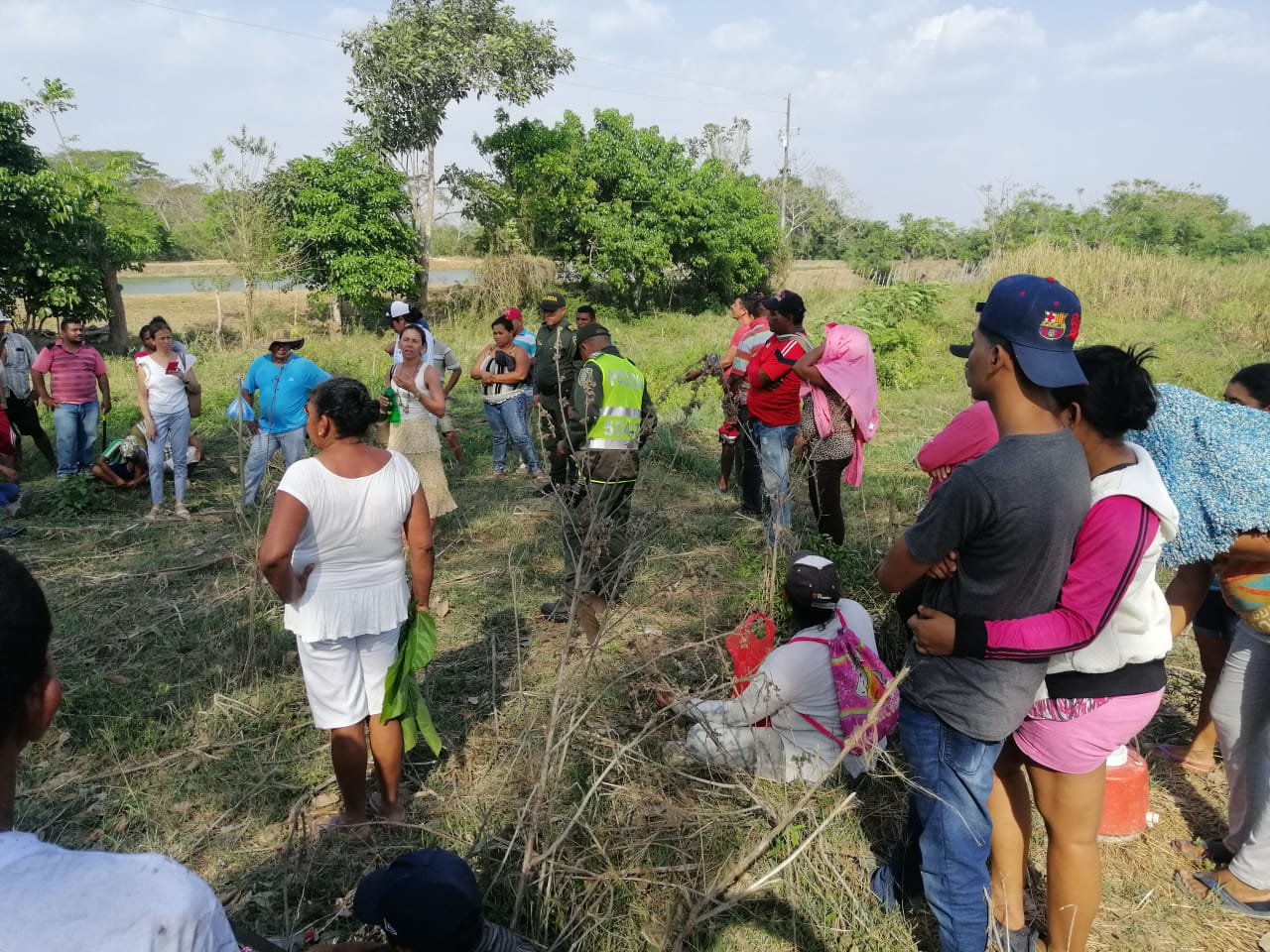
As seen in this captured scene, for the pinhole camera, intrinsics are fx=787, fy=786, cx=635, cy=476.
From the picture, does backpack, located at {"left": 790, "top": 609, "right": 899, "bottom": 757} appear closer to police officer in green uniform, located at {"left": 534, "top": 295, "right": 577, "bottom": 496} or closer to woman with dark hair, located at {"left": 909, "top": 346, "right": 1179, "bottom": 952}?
woman with dark hair, located at {"left": 909, "top": 346, "right": 1179, "bottom": 952}

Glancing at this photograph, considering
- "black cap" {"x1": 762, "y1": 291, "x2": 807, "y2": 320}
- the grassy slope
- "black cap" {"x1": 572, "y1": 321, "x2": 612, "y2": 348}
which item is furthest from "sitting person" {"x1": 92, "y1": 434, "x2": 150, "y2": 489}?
"black cap" {"x1": 762, "y1": 291, "x2": 807, "y2": 320}

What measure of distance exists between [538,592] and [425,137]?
744 inches

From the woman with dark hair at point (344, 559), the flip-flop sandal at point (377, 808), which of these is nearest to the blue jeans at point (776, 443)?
the woman with dark hair at point (344, 559)

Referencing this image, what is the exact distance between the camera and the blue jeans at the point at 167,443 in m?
6.25

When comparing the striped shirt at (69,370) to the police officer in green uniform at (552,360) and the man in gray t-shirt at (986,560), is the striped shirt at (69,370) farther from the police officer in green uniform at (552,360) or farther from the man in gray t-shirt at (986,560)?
the man in gray t-shirt at (986,560)

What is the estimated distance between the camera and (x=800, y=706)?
9.49 ft

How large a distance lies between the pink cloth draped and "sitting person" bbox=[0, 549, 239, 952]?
427cm

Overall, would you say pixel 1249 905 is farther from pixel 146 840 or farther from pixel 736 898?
pixel 146 840

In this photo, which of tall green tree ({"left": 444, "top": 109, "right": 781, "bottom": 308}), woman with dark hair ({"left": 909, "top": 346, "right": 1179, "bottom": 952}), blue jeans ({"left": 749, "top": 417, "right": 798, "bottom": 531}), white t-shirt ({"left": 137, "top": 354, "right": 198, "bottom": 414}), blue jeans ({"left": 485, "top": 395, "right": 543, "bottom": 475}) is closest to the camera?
woman with dark hair ({"left": 909, "top": 346, "right": 1179, "bottom": 952})

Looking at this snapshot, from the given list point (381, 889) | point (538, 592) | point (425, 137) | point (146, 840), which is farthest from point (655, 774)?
point (425, 137)

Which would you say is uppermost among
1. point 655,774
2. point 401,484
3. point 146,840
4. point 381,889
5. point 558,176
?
point 558,176

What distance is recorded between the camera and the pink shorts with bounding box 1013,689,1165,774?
203cm

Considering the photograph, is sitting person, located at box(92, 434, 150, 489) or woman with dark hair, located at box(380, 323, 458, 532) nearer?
woman with dark hair, located at box(380, 323, 458, 532)

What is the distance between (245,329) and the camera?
Answer: 61.3 feet
